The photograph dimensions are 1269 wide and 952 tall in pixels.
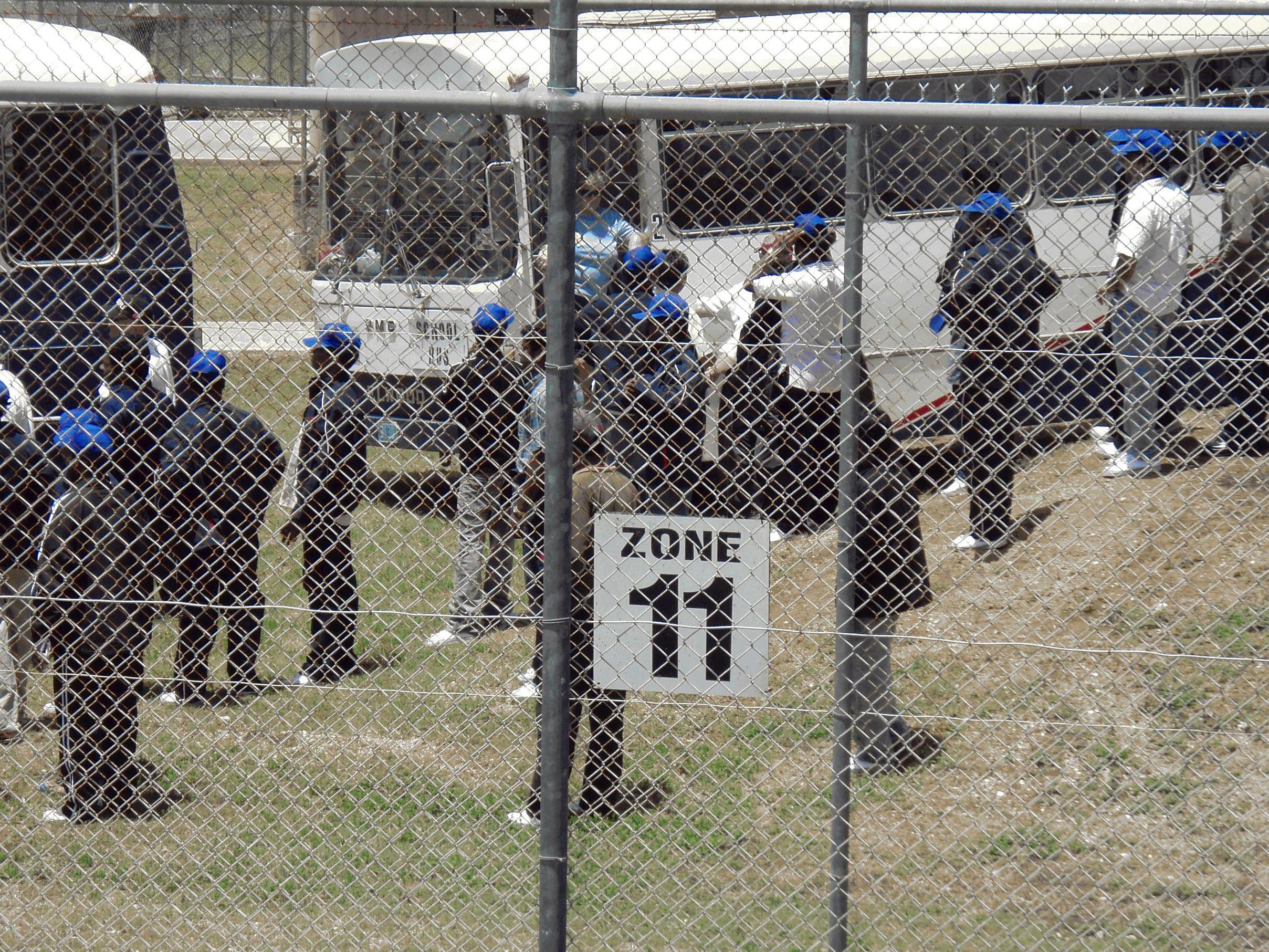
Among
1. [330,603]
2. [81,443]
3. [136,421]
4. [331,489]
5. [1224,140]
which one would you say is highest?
[1224,140]

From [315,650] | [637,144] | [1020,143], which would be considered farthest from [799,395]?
[1020,143]

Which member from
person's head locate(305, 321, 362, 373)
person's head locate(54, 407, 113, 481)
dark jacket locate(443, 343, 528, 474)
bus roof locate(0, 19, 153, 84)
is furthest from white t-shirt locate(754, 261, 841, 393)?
bus roof locate(0, 19, 153, 84)

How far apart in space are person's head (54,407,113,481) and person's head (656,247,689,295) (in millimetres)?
2193

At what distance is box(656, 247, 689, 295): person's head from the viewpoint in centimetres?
394

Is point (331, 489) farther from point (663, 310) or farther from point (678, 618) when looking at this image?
point (678, 618)

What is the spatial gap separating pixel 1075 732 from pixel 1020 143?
4058 mm

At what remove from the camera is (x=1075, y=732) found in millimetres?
5387

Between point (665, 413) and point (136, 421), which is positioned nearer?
point (665, 413)

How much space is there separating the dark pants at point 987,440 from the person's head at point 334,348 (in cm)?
197

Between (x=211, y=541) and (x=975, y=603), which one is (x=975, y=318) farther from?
(x=211, y=541)

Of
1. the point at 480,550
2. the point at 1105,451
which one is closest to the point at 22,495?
the point at 480,550

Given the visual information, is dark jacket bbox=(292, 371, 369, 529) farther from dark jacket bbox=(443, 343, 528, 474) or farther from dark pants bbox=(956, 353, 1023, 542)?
dark pants bbox=(956, 353, 1023, 542)

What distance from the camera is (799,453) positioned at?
4379mm

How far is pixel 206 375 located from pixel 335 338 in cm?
181
